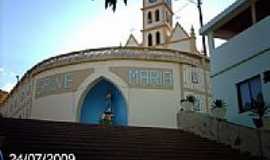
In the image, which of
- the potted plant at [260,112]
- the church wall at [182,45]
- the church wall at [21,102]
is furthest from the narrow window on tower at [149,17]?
the potted plant at [260,112]

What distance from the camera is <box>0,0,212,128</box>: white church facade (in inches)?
833

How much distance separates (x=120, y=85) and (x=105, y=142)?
11164mm

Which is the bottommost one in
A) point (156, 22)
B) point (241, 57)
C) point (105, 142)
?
point (105, 142)

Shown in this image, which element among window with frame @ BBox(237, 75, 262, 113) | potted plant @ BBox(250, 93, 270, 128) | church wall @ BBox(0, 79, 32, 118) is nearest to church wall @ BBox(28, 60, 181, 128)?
church wall @ BBox(0, 79, 32, 118)

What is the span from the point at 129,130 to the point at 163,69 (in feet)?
32.7

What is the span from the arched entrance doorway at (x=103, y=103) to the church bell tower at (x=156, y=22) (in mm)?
27852

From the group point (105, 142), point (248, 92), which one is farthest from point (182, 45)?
point (105, 142)

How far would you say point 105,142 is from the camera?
10258 mm

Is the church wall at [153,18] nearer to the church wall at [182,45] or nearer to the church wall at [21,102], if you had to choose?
the church wall at [182,45]

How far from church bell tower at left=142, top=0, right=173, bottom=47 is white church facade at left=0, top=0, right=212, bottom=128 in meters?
28.0

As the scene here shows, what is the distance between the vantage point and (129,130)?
1204cm

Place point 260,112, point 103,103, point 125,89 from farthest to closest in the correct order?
point 103,103 → point 125,89 → point 260,112

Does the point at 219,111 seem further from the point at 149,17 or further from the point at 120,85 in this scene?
the point at 149,17
